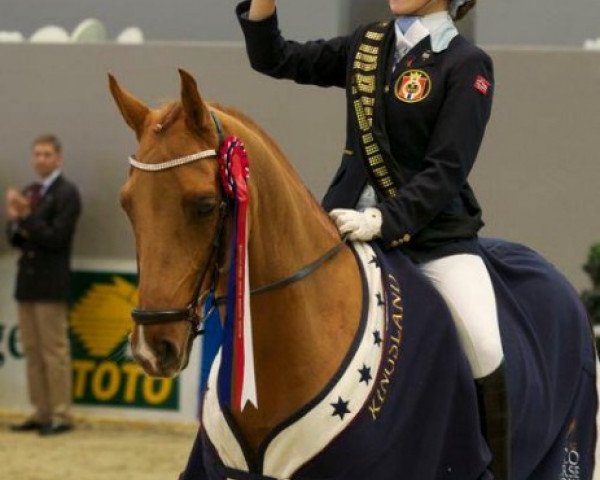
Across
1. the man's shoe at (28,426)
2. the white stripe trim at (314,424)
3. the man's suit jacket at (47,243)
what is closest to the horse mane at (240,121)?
the white stripe trim at (314,424)

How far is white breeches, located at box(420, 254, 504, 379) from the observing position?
13.3ft

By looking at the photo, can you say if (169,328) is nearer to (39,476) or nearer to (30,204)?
(39,476)

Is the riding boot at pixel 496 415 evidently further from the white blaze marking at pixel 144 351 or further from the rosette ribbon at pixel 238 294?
the white blaze marking at pixel 144 351

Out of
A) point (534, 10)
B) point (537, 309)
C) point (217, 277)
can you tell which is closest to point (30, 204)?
point (534, 10)

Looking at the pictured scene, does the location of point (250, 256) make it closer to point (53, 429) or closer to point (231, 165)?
point (231, 165)

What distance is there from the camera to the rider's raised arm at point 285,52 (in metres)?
4.27

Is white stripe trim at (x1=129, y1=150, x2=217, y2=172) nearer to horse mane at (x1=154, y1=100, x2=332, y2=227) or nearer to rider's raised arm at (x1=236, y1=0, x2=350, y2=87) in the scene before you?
horse mane at (x1=154, y1=100, x2=332, y2=227)

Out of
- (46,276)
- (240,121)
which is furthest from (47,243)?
(240,121)

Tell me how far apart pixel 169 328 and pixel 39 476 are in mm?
4783

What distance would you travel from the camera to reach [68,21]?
10.4 m

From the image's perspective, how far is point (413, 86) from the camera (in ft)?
13.5

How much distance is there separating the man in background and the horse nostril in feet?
18.8

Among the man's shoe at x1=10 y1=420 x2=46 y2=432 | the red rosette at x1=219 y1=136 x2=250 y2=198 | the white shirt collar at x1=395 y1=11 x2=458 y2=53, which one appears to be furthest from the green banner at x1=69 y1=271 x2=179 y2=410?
the red rosette at x1=219 y1=136 x2=250 y2=198

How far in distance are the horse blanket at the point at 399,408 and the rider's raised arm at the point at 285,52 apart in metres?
0.69
